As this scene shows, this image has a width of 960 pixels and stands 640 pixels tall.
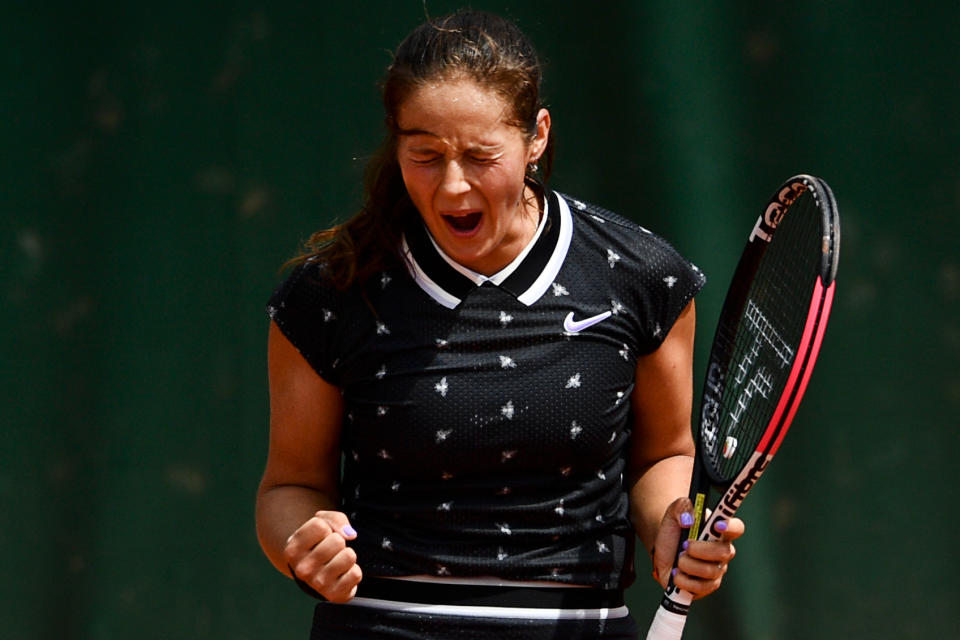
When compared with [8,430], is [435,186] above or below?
above

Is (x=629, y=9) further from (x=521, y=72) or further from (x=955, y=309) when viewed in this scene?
(x=521, y=72)

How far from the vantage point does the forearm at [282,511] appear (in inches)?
79.8

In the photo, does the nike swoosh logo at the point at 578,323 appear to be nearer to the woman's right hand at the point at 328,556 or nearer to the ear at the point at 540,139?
the ear at the point at 540,139

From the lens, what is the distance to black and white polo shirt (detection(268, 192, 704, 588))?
1.91 meters

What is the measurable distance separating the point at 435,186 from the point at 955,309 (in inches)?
60.0

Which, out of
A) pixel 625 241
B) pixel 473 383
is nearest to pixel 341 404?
pixel 473 383

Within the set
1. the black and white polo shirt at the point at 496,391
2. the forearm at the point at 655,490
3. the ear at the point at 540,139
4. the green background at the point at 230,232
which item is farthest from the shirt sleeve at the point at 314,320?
the green background at the point at 230,232

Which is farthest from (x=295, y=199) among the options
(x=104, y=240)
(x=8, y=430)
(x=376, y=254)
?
(x=376, y=254)

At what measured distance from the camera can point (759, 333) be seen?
207 cm

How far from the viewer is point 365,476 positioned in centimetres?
200

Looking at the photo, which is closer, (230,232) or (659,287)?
(659,287)

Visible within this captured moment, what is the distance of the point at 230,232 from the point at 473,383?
4.81ft

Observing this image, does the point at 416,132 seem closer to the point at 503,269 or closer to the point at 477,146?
the point at 477,146

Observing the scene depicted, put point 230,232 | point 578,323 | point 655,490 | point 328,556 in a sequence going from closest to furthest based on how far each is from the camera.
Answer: point 328,556 → point 578,323 → point 655,490 → point 230,232
